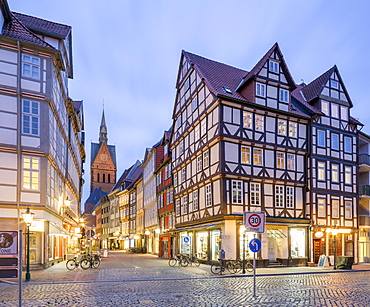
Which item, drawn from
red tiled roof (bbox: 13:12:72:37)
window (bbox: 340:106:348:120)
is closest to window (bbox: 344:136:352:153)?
window (bbox: 340:106:348:120)

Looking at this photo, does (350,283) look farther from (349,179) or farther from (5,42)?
(5,42)

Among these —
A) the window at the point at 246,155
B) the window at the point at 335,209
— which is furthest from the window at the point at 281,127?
the window at the point at 335,209

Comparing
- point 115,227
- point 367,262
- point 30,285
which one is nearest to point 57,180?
point 30,285

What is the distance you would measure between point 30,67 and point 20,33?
2.45m

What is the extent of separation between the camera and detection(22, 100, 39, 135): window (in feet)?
74.5

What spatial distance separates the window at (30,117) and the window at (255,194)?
48.7 feet

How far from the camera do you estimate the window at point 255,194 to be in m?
26.9

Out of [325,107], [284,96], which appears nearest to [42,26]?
[284,96]

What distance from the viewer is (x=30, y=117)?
22891 mm

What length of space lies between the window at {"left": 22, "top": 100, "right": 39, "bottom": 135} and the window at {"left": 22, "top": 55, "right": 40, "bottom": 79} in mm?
1711

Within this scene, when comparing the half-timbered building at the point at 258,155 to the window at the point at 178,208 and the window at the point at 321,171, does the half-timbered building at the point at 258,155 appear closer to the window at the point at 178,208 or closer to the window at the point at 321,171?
the window at the point at 321,171

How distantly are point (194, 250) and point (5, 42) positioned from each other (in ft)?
66.5

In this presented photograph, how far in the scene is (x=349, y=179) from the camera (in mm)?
32094

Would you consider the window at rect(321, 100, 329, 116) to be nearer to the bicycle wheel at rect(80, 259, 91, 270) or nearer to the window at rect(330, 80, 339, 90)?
the window at rect(330, 80, 339, 90)
